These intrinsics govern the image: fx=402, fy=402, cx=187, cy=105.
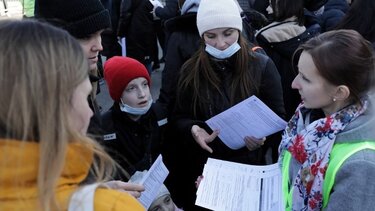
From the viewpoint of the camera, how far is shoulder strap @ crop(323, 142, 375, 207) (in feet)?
4.06

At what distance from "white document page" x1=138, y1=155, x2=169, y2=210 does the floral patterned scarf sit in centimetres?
54

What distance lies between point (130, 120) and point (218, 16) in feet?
2.34

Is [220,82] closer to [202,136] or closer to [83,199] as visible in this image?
[202,136]

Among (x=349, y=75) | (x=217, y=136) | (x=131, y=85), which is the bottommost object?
(x=217, y=136)

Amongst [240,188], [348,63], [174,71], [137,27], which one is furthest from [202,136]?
[137,27]

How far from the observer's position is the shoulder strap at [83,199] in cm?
81

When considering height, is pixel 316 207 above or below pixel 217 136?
above

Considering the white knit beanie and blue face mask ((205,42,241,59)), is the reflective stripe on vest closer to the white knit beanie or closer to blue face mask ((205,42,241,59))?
blue face mask ((205,42,241,59))

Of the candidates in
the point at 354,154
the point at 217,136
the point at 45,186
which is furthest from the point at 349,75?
the point at 45,186

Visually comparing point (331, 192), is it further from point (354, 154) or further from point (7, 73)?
point (7, 73)

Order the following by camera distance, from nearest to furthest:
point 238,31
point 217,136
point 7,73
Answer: point 7,73, point 217,136, point 238,31

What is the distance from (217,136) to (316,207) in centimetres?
81

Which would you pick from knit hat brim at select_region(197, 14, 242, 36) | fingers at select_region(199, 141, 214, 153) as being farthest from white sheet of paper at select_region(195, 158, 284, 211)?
knit hat brim at select_region(197, 14, 242, 36)

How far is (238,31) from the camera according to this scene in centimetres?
220
